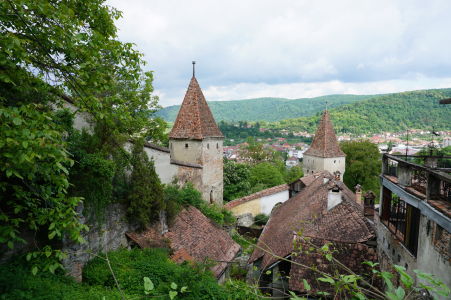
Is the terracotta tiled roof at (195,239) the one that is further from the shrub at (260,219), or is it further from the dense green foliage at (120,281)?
the shrub at (260,219)

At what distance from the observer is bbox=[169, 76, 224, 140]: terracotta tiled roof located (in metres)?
17.9

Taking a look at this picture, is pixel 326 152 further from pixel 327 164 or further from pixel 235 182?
pixel 235 182

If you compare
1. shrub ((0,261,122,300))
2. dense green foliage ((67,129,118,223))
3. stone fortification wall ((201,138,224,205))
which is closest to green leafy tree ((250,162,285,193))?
stone fortification wall ((201,138,224,205))

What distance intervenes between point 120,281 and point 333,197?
10100 mm

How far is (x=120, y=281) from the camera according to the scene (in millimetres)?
7980

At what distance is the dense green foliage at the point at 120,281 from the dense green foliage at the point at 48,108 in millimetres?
698

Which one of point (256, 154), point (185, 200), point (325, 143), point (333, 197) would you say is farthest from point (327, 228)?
point (256, 154)

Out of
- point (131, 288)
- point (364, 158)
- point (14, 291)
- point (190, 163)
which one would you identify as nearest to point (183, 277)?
point (131, 288)

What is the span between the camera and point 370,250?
9789mm

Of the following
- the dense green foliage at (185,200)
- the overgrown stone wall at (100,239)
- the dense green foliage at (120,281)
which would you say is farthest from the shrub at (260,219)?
the dense green foliage at (120,281)

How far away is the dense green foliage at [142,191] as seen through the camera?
10.8 m

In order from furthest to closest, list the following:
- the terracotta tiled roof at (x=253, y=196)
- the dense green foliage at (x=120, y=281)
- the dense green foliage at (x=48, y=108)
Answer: the terracotta tiled roof at (x=253, y=196) < the dense green foliage at (x=120, y=281) < the dense green foliage at (x=48, y=108)

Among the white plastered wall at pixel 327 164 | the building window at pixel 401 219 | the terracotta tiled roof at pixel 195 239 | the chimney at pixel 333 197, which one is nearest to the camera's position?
the building window at pixel 401 219

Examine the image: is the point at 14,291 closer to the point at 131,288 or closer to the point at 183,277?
the point at 131,288
